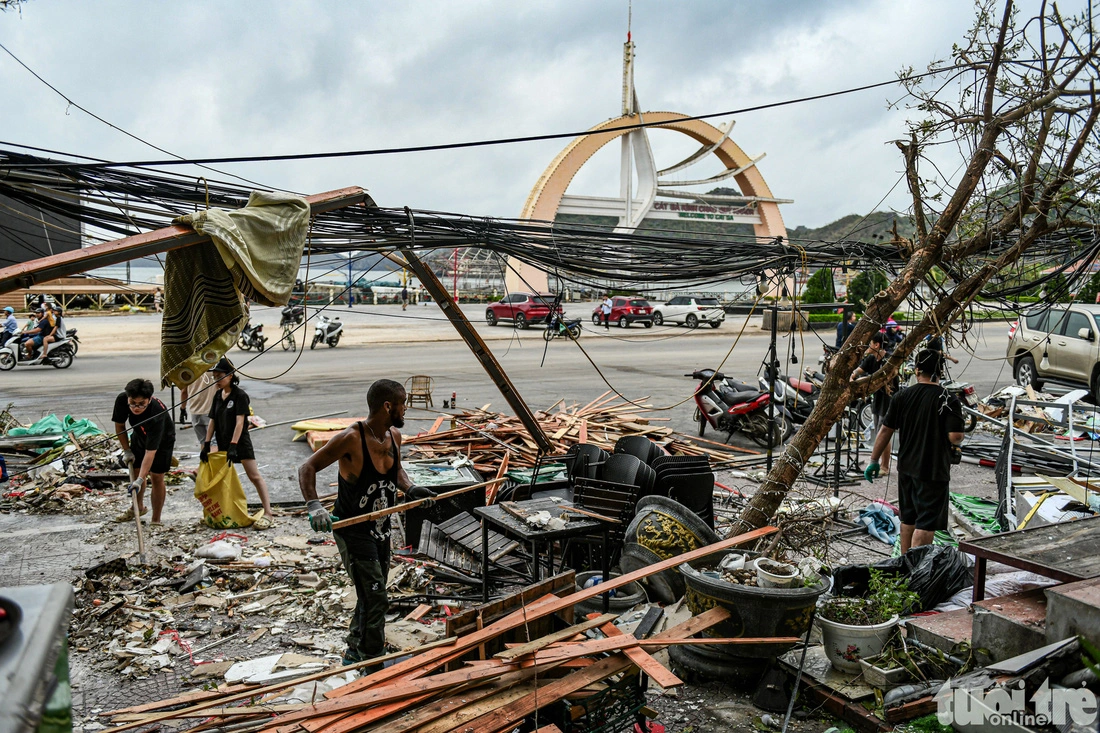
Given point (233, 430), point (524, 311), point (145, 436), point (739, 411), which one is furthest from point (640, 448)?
point (524, 311)

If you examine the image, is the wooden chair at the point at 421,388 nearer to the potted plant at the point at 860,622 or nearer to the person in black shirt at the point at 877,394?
the person in black shirt at the point at 877,394

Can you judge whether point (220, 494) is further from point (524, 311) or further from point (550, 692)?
point (524, 311)

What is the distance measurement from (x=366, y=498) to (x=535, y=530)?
1310 millimetres

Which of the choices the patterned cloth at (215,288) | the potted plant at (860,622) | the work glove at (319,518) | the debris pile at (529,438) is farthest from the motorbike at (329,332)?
the potted plant at (860,622)

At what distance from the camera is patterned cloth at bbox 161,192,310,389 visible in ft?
17.4

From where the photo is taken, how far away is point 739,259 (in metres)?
9.20

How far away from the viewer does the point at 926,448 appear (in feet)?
22.0

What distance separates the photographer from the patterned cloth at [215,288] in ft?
17.4

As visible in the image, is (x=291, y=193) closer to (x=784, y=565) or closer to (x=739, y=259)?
(x=784, y=565)

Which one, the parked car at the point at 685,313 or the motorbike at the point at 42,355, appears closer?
the motorbike at the point at 42,355

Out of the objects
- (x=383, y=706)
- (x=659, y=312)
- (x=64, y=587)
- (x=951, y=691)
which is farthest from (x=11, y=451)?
(x=659, y=312)

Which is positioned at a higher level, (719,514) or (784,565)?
(784,565)

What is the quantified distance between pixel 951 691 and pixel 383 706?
3205 mm

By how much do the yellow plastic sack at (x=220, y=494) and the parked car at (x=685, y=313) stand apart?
3000 centimetres
